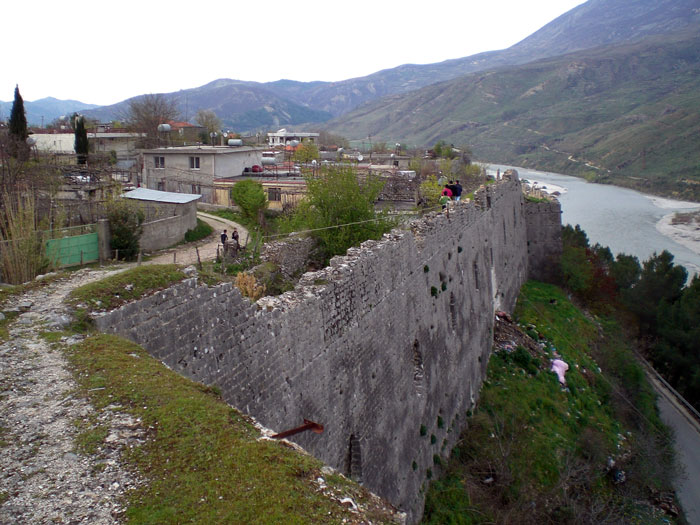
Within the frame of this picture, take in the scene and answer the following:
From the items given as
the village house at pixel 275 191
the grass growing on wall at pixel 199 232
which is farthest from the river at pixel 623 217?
the grass growing on wall at pixel 199 232

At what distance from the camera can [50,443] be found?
401 cm

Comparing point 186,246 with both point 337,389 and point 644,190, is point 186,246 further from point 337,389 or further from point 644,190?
point 644,190

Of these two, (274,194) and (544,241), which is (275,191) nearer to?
(274,194)

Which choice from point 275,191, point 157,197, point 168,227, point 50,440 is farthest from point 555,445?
point 275,191

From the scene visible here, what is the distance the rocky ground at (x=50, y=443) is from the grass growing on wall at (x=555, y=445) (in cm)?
846

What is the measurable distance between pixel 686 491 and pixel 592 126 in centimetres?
10648

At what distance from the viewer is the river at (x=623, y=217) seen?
49.9m

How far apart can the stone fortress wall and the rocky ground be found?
752mm

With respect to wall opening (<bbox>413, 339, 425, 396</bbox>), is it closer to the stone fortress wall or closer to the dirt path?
the stone fortress wall

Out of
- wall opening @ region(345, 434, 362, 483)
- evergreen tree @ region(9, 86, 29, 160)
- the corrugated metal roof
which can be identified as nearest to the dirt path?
the corrugated metal roof

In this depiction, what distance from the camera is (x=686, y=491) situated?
744 inches

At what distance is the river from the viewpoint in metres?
49.9

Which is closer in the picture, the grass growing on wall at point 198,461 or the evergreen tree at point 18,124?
the grass growing on wall at point 198,461

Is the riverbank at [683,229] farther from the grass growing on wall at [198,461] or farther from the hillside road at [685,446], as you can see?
the grass growing on wall at [198,461]
